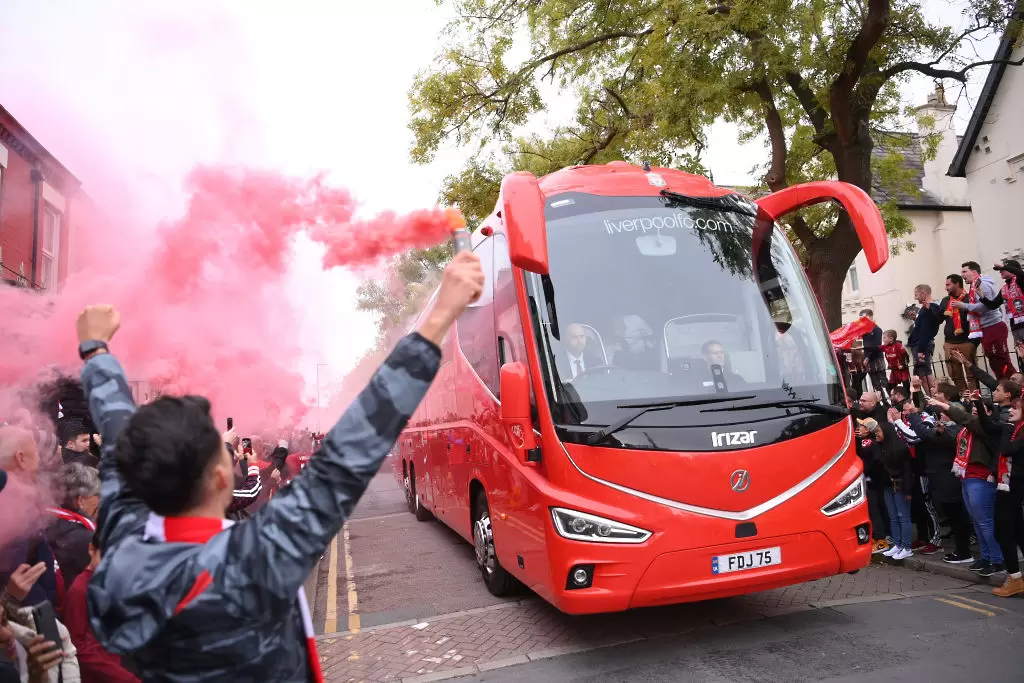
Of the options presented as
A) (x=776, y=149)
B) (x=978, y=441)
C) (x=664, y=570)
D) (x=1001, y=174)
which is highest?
(x=1001, y=174)

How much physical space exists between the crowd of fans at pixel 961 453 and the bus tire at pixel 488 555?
4178 millimetres

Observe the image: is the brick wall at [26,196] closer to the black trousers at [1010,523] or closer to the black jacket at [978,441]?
the black jacket at [978,441]

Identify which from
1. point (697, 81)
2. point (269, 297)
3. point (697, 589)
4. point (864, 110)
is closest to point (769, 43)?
point (697, 81)

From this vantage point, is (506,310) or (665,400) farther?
(506,310)

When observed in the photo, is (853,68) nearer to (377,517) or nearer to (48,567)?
(377,517)

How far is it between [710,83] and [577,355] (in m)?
8.24

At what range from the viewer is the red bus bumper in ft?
16.5

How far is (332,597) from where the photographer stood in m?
8.48

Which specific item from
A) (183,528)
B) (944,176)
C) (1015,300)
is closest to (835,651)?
(183,528)

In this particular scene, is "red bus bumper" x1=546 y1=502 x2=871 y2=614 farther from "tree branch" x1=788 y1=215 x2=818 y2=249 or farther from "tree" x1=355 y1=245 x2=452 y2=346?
"tree branch" x1=788 y1=215 x2=818 y2=249

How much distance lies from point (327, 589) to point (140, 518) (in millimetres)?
7577

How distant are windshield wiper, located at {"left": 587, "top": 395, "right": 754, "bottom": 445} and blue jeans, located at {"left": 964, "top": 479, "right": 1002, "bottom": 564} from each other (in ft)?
10.6

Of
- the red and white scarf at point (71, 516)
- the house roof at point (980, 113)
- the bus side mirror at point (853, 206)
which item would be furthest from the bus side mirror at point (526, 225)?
the house roof at point (980, 113)

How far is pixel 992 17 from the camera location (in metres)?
10.7
